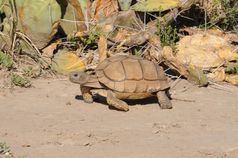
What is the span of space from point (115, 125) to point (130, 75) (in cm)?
71

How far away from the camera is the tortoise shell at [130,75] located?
6.27 metres

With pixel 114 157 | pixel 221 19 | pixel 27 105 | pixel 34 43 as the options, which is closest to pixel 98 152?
pixel 114 157

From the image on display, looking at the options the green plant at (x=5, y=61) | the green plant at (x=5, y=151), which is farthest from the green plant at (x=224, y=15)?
the green plant at (x=5, y=151)

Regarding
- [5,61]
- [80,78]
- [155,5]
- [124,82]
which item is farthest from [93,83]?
[155,5]

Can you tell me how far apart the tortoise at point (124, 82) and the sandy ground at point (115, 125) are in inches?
5.1

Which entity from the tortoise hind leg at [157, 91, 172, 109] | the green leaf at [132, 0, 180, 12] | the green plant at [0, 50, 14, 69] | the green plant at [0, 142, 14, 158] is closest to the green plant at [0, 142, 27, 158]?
the green plant at [0, 142, 14, 158]

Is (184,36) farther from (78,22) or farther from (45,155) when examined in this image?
(45,155)

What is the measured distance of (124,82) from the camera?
6.26 m

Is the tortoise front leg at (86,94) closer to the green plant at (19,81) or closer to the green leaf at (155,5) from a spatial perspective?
the green plant at (19,81)

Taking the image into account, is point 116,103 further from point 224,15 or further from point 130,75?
point 224,15

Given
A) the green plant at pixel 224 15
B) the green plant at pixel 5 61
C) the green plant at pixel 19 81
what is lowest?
the green plant at pixel 19 81

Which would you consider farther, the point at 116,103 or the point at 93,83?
the point at 93,83

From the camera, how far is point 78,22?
25.9 feet

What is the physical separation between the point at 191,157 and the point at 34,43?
3206 millimetres
